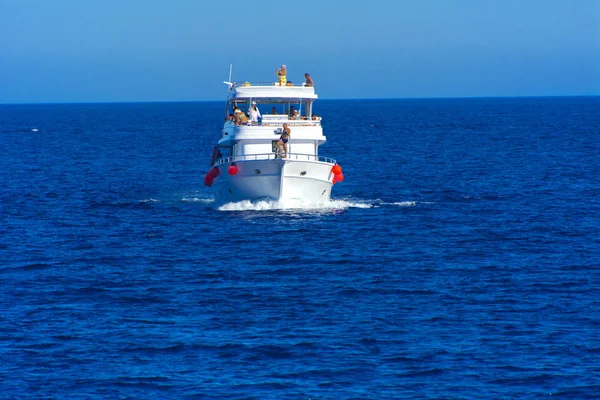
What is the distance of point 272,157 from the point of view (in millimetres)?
44000

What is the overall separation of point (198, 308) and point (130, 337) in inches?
132

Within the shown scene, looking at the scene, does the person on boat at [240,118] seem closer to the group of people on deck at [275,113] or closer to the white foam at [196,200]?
the group of people on deck at [275,113]

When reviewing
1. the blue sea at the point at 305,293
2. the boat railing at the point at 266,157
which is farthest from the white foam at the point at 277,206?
the boat railing at the point at 266,157

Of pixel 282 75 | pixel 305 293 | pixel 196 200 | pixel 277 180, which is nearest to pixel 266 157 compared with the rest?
pixel 277 180

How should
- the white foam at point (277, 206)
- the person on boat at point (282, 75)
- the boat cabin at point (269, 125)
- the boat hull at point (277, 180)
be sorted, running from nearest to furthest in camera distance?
the boat hull at point (277, 180)
the white foam at point (277, 206)
the boat cabin at point (269, 125)
the person on boat at point (282, 75)

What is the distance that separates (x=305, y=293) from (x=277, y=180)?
567 inches

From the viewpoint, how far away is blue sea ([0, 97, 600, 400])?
71.9 feet

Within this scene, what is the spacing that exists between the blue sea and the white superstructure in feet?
4.08

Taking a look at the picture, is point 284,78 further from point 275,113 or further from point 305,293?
point 305,293

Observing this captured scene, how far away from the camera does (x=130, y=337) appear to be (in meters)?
25.0

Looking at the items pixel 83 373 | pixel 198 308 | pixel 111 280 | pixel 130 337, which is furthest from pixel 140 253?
pixel 83 373

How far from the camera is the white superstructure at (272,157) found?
4353 cm

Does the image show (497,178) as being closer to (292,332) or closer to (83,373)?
(292,332)

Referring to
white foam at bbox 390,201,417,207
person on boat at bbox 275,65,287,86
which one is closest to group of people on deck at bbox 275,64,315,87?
person on boat at bbox 275,65,287,86
